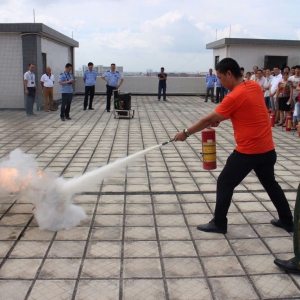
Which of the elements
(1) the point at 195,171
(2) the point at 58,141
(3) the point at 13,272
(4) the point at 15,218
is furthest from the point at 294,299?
(2) the point at 58,141

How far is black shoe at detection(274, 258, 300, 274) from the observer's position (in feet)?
11.4

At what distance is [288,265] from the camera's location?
352cm

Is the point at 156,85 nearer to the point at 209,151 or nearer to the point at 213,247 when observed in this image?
the point at 209,151

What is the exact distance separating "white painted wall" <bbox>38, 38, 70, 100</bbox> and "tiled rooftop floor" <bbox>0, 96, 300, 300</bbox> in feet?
36.6

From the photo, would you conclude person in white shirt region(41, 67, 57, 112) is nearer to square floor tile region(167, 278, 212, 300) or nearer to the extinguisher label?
the extinguisher label

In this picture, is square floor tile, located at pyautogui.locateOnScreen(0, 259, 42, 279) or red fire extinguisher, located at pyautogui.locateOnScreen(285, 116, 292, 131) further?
red fire extinguisher, located at pyautogui.locateOnScreen(285, 116, 292, 131)

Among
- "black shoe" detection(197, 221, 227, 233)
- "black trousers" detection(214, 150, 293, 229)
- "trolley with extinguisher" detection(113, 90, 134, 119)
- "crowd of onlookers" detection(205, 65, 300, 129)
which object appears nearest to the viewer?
"black trousers" detection(214, 150, 293, 229)

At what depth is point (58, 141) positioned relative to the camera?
31.9ft

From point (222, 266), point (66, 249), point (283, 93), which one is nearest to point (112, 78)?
point (283, 93)

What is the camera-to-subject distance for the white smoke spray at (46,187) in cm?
440

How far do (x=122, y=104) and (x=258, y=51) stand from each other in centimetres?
1033

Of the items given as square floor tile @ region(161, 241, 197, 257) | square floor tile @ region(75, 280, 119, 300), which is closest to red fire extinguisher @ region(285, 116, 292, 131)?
square floor tile @ region(161, 241, 197, 257)

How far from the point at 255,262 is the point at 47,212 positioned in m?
2.35

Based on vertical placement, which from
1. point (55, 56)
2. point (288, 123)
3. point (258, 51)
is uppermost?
point (258, 51)
